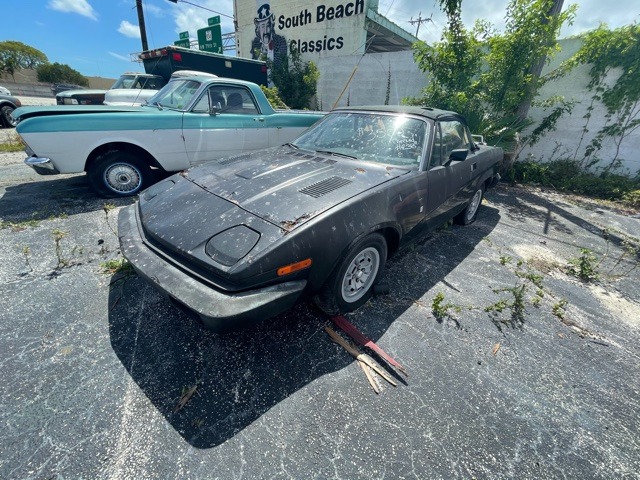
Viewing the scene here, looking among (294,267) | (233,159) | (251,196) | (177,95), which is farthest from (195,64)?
(294,267)

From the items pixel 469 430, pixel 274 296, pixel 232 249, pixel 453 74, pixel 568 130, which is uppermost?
pixel 453 74

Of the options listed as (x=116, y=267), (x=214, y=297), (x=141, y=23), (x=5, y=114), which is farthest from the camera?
(x=141, y=23)

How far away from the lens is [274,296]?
5.32ft

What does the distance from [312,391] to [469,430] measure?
0.92 metres

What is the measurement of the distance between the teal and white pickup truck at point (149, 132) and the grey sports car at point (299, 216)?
199 cm

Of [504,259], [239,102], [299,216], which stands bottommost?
[504,259]

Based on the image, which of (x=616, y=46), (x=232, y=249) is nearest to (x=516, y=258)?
(x=232, y=249)

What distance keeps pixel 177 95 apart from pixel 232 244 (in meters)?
4.16

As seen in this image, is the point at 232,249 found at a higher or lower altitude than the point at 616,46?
lower

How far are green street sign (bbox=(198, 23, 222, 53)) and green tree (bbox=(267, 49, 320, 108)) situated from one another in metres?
7.44

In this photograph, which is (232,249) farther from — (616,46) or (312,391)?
(616,46)

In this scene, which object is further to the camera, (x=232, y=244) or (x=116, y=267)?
(x=116, y=267)

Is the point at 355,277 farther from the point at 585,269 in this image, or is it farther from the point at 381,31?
the point at 381,31

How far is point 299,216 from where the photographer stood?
72.3 inches
